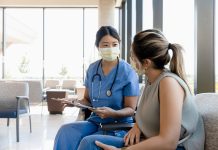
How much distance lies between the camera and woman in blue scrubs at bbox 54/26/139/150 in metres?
2.30

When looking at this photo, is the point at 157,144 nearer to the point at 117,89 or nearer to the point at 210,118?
the point at 210,118

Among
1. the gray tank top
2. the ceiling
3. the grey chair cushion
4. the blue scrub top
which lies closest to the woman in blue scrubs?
the blue scrub top

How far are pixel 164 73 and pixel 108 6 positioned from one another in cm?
828

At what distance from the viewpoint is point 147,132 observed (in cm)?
161

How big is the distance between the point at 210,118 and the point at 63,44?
9947 mm

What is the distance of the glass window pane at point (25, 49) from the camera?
11.1 m

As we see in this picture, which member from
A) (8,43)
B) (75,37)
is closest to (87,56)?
(75,37)

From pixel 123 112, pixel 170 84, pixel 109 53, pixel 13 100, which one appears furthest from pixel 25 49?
pixel 170 84

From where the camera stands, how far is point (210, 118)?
155 centimetres

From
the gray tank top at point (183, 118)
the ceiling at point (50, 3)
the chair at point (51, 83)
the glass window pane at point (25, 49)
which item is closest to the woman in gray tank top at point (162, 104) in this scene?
the gray tank top at point (183, 118)

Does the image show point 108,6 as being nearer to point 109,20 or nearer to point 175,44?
point 109,20

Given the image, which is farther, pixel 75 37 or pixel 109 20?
pixel 75 37

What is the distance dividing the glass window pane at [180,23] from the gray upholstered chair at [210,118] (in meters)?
0.47

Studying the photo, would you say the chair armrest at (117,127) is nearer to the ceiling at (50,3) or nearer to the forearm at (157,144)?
the forearm at (157,144)
